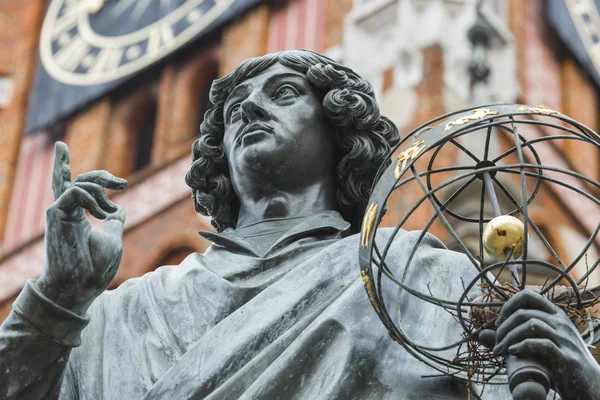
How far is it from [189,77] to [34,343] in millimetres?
22479

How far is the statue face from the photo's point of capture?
16.0ft

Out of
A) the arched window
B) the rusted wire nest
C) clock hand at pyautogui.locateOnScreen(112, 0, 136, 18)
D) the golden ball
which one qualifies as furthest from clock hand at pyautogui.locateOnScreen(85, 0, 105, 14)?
the golden ball

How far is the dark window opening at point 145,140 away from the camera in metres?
27.3

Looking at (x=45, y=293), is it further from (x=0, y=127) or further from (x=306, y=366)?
(x=0, y=127)

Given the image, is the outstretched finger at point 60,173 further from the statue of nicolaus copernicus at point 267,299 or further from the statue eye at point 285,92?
the statue eye at point 285,92

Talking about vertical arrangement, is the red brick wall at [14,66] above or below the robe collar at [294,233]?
below

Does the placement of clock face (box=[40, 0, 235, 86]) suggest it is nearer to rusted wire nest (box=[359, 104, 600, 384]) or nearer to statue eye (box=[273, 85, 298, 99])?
statue eye (box=[273, 85, 298, 99])

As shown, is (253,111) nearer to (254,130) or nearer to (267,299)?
(254,130)

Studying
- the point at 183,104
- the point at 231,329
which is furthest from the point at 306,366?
the point at 183,104

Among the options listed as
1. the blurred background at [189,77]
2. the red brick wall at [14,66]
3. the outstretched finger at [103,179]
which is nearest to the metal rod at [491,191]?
the outstretched finger at [103,179]

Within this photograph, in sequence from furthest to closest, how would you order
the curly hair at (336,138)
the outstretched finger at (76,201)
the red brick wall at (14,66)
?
1. the red brick wall at (14,66)
2. the curly hair at (336,138)
3. the outstretched finger at (76,201)

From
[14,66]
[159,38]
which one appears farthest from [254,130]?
[14,66]

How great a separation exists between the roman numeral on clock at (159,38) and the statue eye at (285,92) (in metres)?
22.2

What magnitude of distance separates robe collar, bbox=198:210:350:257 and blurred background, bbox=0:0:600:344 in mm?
15162
